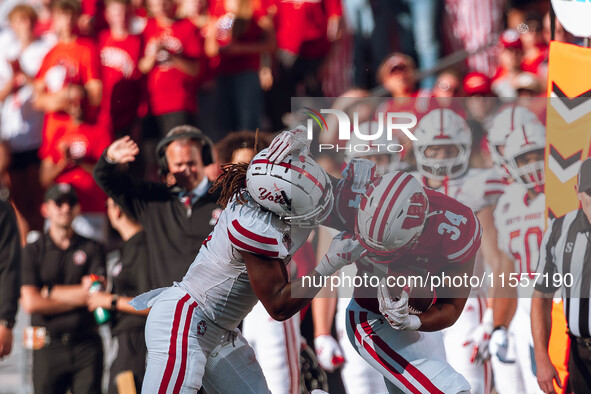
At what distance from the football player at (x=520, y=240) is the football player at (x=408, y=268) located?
2.27 feet

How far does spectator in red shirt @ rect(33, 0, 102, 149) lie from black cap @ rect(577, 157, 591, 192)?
12.6ft

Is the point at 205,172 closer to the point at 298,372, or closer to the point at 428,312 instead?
the point at 298,372

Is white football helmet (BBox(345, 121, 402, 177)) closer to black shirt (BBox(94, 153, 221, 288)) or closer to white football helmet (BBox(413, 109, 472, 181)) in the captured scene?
white football helmet (BBox(413, 109, 472, 181))

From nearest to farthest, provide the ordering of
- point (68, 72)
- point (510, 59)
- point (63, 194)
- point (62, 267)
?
point (62, 267) → point (63, 194) → point (68, 72) → point (510, 59)

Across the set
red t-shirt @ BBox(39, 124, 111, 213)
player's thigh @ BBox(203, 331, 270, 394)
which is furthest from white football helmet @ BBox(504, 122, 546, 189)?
red t-shirt @ BBox(39, 124, 111, 213)

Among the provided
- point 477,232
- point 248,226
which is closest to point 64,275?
point 248,226

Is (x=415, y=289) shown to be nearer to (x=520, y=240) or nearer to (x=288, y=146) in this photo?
(x=288, y=146)

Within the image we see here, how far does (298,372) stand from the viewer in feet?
18.1

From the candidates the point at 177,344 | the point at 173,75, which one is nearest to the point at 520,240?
the point at 177,344

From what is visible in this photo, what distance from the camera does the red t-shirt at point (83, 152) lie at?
23.2ft

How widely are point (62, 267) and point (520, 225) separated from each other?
9.55 feet

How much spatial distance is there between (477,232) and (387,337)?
66 centimetres

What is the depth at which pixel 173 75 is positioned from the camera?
7.34 metres

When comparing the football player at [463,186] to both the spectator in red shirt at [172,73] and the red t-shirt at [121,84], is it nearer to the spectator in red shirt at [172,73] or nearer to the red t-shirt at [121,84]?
the spectator in red shirt at [172,73]
